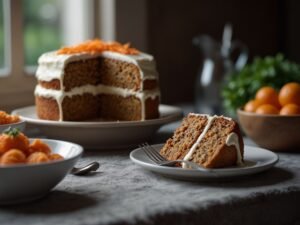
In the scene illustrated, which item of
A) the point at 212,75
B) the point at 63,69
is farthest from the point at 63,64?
the point at 212,75

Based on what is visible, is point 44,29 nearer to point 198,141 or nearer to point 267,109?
point 267,109

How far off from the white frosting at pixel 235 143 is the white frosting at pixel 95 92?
471mm

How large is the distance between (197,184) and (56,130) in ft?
1.73

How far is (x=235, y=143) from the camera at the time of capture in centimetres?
126

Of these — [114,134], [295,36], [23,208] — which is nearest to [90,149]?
[114,134]

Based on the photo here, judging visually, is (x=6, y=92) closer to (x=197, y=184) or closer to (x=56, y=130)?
(x=56, y=130)

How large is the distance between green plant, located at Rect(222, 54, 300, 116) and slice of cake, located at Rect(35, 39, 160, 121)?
0.44m

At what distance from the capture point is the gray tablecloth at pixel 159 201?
100cm

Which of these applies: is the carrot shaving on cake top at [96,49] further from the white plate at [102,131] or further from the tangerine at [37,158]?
the tangerine at [37,158]

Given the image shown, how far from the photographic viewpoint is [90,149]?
161 centimetres

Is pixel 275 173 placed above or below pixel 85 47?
below

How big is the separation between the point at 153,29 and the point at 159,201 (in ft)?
5.67

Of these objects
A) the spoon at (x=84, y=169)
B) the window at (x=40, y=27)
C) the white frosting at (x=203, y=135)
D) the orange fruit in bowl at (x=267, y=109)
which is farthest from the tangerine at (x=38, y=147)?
the window at (x=40, y=27)

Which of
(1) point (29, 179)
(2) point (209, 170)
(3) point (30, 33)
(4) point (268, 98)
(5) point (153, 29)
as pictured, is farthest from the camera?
(5) point (153, 29)
